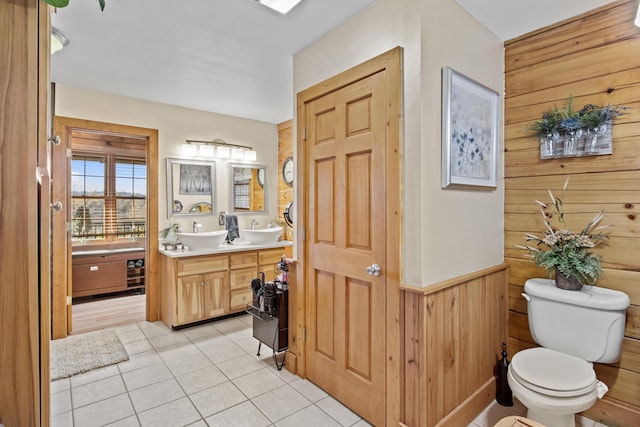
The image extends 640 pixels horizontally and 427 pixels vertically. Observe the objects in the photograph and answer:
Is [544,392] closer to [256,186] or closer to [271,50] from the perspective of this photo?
[271,50]

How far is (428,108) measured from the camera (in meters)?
1.71

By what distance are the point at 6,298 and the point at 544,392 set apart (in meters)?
2.10

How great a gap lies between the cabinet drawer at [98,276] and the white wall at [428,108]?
4.27 metres

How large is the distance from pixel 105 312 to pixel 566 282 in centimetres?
467

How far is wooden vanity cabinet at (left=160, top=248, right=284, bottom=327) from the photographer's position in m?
3.38

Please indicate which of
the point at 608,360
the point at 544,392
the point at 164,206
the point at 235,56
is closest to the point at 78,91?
the point at 164,206

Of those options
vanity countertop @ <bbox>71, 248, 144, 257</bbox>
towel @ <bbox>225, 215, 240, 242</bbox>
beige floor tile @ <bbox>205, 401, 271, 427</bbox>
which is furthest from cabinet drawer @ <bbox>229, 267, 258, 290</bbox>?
vanity countertop @ <bbox>71, 248, 144, 257</bbox>

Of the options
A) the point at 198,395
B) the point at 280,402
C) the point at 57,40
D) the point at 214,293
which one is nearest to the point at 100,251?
the point at 214,293

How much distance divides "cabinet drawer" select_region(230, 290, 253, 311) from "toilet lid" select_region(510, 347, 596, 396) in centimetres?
276

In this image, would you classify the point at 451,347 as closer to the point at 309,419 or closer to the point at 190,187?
the point at 309,419

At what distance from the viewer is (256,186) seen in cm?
445

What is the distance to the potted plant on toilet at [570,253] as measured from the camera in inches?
74.0

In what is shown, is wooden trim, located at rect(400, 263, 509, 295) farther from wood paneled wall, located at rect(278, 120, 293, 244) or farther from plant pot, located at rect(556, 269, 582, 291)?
wood paneled wall, located at rect(278, 120, 293, 244)

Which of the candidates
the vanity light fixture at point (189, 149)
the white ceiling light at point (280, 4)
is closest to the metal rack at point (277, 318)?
the white ceiling light at point (280, 4)
